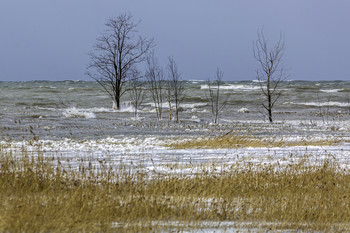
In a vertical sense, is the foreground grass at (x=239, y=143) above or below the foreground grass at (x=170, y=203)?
below

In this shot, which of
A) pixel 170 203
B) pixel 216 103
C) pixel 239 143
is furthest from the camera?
pixel 216 103

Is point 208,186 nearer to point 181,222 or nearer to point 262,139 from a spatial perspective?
point 181,222

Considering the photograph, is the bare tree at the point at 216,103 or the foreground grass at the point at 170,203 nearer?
the foreground grass at the point at 170,203

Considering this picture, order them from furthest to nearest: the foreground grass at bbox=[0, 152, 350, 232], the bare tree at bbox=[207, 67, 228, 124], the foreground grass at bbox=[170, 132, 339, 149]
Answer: the bare tree at bbox=[207, 67, 228, 124]
the foreground grass at bbox=[170, 132, 339, 149]
the foreground grass at bbox=[0, 152, 350, 232]

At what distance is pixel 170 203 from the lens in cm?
652

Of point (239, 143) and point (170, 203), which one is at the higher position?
point (170, 203)

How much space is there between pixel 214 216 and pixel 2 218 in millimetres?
2805

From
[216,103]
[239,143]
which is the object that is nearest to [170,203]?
[239,143]

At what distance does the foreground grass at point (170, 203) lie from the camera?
536 centimetres

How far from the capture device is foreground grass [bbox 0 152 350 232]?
5.36 metres

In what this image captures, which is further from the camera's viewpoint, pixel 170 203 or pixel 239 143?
pixel 239 143

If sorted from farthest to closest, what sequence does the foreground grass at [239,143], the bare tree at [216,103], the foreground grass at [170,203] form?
1. the bare tree at [216,103]
2. the foreground grass at [239,143]
3. the foreground grass at [170,203]

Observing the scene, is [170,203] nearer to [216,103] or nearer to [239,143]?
[239,143]

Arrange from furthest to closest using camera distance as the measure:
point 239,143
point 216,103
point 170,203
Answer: point 216,103
point 239,143
point 170,203
